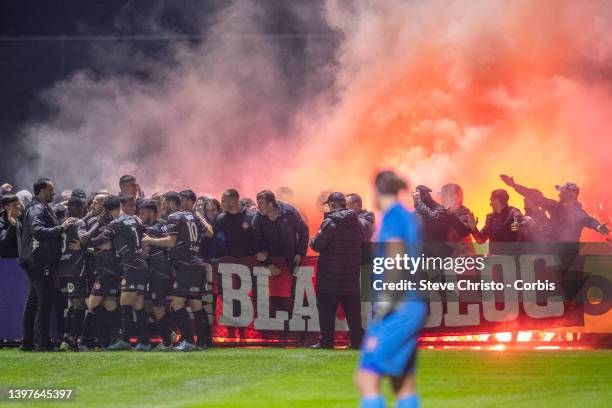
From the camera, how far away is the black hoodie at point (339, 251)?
13.3m

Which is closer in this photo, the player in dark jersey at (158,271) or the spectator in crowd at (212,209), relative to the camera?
the player in dark jersey at (158,271)

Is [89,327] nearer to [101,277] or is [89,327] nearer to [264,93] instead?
[101,277]

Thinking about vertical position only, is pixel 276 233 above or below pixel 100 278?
above

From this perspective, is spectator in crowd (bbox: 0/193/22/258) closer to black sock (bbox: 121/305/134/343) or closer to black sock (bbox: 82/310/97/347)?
black sock (bbox: 82/310/97/347)

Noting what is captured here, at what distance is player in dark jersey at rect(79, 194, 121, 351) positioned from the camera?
43.9ft

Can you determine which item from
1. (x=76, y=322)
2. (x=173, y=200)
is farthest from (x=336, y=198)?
(x=76, y=322)

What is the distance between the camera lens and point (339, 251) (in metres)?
13.4

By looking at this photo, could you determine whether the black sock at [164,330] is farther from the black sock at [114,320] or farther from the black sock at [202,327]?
the black sock at [114,320]

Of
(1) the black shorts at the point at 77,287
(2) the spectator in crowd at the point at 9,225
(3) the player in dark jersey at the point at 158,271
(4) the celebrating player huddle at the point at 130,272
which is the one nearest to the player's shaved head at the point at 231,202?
(4) the celebrating player huddle at the point at 130,272

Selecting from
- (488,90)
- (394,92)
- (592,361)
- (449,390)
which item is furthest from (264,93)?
(449,390)

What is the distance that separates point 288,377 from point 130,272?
3289 millimetres

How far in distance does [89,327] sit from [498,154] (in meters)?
10.8

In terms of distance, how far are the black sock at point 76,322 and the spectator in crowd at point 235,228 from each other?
6.48 ft

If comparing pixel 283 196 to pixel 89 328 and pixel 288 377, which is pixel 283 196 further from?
pixel 288 377
